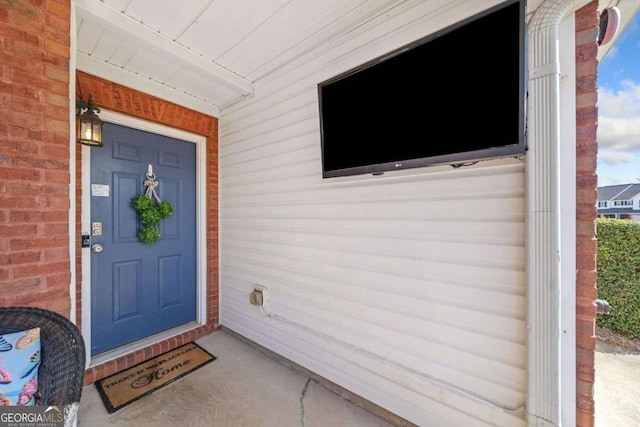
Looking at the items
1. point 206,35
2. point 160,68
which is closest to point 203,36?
point 206,35

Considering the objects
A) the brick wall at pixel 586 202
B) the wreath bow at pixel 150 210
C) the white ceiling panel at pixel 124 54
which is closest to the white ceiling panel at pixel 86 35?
the white ceiling panel at pixel 124 54

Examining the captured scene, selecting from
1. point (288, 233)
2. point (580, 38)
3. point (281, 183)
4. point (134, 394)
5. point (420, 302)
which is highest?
point (580, 38)

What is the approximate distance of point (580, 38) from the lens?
3.80 feet

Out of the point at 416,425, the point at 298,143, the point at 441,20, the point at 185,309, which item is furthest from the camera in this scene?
the point at 185,309

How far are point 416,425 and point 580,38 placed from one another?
2338 mm

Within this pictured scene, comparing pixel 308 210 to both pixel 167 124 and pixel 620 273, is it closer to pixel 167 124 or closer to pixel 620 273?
pixel 167 124

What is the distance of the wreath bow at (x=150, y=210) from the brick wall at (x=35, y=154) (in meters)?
0.85

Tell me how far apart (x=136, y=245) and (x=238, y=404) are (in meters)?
1.76

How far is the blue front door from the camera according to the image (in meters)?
2.22

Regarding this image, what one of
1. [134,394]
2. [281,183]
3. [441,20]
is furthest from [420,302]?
[134,394]

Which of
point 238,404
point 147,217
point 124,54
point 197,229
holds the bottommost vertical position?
point 238,404

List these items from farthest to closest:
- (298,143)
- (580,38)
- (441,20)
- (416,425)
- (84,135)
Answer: (298,143) → (84,135) → (416,425) → (441,20) → (580,38)

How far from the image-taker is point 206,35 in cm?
191

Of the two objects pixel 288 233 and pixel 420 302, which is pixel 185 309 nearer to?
pixel 288 233
